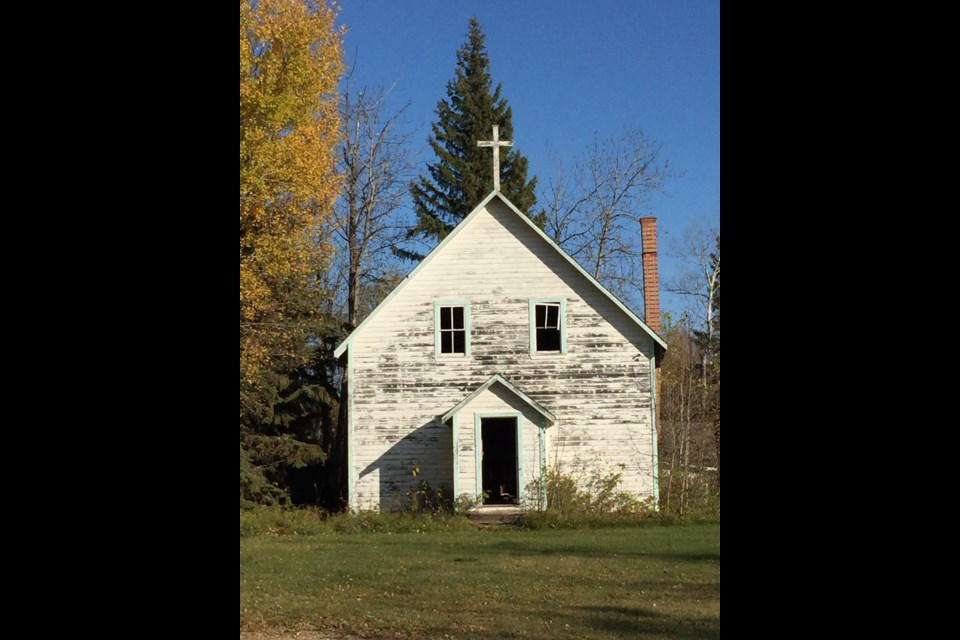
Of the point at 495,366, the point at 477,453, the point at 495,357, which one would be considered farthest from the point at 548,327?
the point at 477,453

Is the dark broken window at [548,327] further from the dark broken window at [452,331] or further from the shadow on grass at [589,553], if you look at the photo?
the shadow on grass at [589,553]

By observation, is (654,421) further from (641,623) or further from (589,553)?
(641,623)

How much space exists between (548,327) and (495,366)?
1.43 m

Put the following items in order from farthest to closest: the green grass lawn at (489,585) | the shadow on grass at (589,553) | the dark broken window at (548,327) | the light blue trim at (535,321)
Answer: the dark broken window at (548,327)
the light blue trim at (535,321)
the shadow on grass at (589,553)
the green grass lawn at (489,585)

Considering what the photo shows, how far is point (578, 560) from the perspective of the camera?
539 inches

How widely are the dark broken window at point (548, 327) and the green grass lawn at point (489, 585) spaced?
498cm

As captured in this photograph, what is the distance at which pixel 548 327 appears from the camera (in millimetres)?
21031

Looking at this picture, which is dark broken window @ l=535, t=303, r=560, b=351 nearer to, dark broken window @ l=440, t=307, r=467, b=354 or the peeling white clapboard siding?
the peeling white clapboard siding

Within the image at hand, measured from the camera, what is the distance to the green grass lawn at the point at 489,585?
352 inches

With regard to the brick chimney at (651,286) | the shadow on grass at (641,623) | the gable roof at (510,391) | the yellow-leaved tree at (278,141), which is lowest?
the shadow on grass at (641,623)

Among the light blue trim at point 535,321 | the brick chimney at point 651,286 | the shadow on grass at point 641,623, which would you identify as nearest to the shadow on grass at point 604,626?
the shadow on grass at point 641,623
